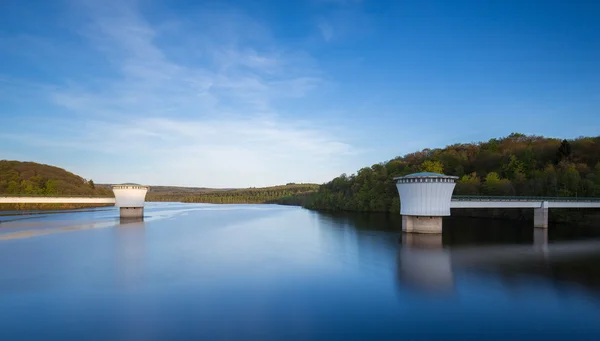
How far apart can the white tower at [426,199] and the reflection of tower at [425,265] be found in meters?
2.41

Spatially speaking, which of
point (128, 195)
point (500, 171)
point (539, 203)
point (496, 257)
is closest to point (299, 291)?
point (496, 257)

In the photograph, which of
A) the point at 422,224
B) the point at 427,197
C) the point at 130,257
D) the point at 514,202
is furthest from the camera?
the point at 514,202

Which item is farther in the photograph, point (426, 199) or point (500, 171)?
point (500, 171)

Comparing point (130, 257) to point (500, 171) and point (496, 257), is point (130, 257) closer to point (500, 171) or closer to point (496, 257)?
point (496, 257)

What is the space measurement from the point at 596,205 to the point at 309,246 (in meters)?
34.3

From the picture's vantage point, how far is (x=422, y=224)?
36438mm

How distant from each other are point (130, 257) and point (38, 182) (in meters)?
89.5

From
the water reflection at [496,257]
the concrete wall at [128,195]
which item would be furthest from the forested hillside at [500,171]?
the concrete wall at [128,195]

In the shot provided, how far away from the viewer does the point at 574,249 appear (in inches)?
1148

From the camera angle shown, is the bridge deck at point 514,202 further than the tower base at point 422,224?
Yes

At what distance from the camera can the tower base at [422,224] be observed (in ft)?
119

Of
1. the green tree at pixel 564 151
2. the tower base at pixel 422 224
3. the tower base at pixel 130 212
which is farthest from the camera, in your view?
the green tree at pixel 564 151

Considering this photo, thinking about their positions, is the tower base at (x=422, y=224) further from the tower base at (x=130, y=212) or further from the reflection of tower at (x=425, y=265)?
the tower base at (x=130, y=212)

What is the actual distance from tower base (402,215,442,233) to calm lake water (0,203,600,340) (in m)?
4.27
